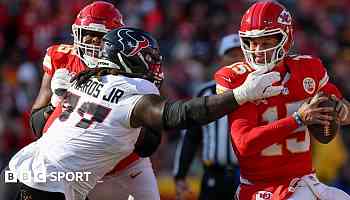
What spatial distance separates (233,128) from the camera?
4977mm

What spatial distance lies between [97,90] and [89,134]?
0.23 m

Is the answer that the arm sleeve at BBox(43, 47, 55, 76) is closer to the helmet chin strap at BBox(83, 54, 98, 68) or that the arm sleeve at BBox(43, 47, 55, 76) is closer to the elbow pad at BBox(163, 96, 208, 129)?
the helmet chin strap at BBox(83, 54, 98, 68)

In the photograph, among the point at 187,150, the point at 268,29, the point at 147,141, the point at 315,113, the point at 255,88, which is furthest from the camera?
the point at 187,150

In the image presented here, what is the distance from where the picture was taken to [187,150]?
681 cm

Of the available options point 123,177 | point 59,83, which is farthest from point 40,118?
point 123,177

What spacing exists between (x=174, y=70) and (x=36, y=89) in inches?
61.5

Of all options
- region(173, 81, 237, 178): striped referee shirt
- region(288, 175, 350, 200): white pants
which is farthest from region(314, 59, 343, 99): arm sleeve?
region(173, 81, 237, 178): striped referee shirt

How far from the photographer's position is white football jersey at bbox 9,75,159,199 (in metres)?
4.79

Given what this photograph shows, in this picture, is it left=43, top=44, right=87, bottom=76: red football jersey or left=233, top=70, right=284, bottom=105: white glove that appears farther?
left=43, top=44, right=87, bottom=76: red football jersey

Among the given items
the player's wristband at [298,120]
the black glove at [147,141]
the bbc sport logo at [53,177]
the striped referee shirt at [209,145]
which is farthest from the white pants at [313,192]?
the striped referee shirt at [209,145]

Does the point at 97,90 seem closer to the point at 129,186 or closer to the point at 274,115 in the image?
the point at 274,115

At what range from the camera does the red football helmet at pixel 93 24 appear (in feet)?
19.2

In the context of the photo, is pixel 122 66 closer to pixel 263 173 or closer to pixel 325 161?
pixel 263 173

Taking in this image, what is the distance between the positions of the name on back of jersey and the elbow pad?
28 cm
